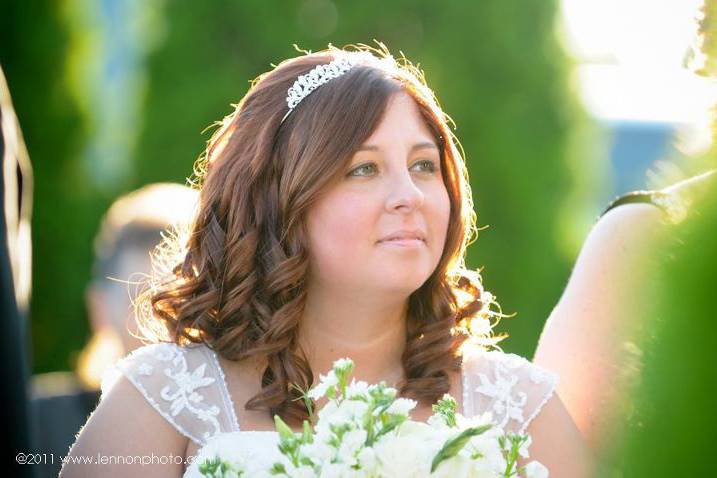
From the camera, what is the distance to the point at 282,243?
355 centimetres

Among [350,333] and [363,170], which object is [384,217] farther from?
[350,333]

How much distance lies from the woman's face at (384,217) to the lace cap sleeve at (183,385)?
0.48 metres

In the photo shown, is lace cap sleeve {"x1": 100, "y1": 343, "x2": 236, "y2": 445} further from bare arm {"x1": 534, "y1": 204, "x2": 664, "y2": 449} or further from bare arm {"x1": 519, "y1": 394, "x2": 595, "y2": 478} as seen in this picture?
bare arm {"x1": 534, "y1": 204, "x2": 664, "y2": 449}

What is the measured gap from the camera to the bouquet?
85.7 inches

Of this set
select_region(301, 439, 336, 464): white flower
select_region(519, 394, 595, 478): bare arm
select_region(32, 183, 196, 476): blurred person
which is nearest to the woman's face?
select_region(519, 394, 595, 478): bare arm

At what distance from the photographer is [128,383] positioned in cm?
331

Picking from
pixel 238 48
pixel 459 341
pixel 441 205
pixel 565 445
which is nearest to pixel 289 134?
pixel 441 205

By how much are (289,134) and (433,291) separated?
0.77 metres

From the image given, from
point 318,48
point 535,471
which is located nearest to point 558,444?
point 535,471

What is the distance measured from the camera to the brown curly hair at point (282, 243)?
134 inches

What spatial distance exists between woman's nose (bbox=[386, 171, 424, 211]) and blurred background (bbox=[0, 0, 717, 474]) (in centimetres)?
809

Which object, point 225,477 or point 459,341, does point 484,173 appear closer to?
point 459,341

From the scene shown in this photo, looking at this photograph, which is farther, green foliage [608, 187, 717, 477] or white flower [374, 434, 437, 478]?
white flower [374, 434, 437, 478]

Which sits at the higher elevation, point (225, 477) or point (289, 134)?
point (289, 134)
